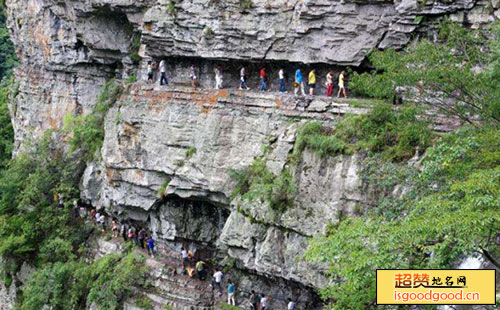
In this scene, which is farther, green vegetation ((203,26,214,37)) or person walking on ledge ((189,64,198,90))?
person walking on ledge ((189,64,198,90))

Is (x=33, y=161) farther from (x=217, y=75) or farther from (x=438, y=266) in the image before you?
(x=438, y=266)

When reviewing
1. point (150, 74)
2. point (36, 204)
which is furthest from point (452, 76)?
point (36, 204)

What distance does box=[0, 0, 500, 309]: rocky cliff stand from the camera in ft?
48.2

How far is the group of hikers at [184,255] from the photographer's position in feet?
54.3

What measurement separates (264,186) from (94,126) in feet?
35.1

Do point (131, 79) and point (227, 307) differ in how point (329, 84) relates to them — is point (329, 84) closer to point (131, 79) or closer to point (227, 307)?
point (227, 307)

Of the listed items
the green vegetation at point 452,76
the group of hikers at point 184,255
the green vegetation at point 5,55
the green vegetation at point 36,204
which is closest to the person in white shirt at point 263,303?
the group of hikers at point 184,255

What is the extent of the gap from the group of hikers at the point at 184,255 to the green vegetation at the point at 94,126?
2.32m

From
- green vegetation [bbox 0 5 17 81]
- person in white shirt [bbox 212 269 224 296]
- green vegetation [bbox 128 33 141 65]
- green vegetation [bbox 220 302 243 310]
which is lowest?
green vegetation [bbox 220 302 243 310]

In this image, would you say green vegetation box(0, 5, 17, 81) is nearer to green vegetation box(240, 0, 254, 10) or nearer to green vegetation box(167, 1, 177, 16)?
green vegetation box(167, 1, 177, 16)

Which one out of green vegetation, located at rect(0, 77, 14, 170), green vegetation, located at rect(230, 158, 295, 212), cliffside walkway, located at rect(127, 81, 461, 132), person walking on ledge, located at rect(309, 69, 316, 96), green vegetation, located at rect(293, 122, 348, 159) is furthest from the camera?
green vegetation, located at rect(0, 77, 14, 170)

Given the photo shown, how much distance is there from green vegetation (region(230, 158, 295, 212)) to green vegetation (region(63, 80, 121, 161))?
8430 mm

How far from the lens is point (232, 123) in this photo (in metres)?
17.4

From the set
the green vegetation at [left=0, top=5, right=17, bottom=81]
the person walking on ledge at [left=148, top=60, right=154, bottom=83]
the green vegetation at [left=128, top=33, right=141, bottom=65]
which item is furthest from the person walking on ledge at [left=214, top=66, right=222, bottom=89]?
the green vegetation at [left=0, top=5, right=17, bottom=81]
